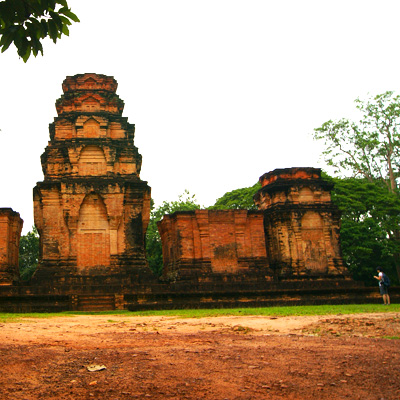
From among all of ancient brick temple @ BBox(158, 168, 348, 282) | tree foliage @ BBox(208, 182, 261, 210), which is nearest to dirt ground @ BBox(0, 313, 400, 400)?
ancient brick temple @ BBox(158, 168, 348, 282)

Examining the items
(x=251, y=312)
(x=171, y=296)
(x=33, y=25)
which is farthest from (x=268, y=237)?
(x=33, y=25)

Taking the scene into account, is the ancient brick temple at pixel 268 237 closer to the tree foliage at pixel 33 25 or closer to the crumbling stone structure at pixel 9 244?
the crumbling stone structure at pixel 9 244

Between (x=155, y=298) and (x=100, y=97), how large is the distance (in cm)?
1242

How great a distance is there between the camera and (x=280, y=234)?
26359 millimetres

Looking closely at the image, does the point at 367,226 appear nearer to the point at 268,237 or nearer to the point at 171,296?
the point at 268,237

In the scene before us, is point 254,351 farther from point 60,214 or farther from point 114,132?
point 114,132

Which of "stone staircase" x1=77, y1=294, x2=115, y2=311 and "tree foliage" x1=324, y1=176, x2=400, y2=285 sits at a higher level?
"tree foliage" x1=324, y1=176, x2=400, y2=285

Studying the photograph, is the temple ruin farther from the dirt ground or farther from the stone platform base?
the dirt ground

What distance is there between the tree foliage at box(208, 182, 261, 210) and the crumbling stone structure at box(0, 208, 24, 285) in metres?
20.1

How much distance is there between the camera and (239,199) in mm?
41562

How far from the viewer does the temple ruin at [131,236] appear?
65.5ft

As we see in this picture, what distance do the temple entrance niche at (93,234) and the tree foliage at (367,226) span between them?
17.5 metres

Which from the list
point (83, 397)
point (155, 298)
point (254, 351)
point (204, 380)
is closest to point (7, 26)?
point (83, 397)

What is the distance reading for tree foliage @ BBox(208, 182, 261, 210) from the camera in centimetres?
3991
